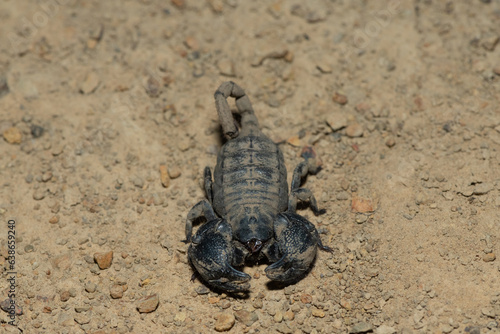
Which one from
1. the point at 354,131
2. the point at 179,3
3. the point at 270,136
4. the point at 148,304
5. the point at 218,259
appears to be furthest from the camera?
the point at 179,3

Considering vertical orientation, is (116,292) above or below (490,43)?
below

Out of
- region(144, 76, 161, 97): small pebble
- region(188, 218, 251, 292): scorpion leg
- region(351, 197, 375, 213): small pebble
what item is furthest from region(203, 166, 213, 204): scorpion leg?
region(351, 197, 375, 213): small pebble

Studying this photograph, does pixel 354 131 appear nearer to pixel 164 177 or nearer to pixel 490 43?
pixel 490 43

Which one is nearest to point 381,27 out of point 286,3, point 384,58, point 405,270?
point 384,58

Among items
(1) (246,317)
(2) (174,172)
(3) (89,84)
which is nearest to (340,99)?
(2) (174,172)

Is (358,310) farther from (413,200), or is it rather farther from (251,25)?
(251,25)

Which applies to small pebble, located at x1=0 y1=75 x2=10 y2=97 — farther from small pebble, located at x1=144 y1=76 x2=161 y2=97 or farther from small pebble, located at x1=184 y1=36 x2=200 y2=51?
small pebble, located at x1=184 y1=36 x2=200 y2=51

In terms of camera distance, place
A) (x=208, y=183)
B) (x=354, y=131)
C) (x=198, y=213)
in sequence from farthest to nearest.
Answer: (x=354, y=131), (x=208, y=183), (x=198, y=213)

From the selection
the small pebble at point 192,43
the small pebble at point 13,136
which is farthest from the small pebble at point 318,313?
the small pebble at point 13,136
